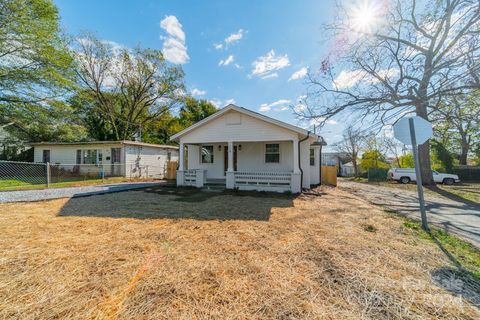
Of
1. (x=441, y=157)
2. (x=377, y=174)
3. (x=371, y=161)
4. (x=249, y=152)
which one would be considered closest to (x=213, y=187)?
(x=249, y=152)

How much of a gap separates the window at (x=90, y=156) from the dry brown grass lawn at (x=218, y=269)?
510 inches

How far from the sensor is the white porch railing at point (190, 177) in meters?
10.6

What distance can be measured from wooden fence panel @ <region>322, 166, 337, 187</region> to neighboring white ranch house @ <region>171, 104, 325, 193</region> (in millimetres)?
2704

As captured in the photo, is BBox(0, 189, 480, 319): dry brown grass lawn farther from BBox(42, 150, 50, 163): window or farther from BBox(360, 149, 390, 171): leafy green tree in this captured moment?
BBox(360, 149, 390, 171): leafy green tree

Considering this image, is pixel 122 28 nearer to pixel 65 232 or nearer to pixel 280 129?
pixel 280 129

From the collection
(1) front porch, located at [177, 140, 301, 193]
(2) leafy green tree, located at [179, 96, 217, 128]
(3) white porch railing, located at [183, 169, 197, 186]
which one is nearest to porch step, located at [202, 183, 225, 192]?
(1) front porch, located at [177, 140, 301, 193]

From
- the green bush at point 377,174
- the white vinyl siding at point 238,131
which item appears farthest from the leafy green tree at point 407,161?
the white vinyl siding at point 238,131

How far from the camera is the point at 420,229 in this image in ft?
14.8

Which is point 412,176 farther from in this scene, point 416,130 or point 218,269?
point 218,269

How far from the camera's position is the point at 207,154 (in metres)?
12.3

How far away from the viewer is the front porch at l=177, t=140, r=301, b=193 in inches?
364

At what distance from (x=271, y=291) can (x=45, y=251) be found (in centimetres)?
364

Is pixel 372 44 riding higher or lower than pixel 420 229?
higher

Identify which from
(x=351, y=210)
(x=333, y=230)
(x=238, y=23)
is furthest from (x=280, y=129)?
(x=238, y=23)
